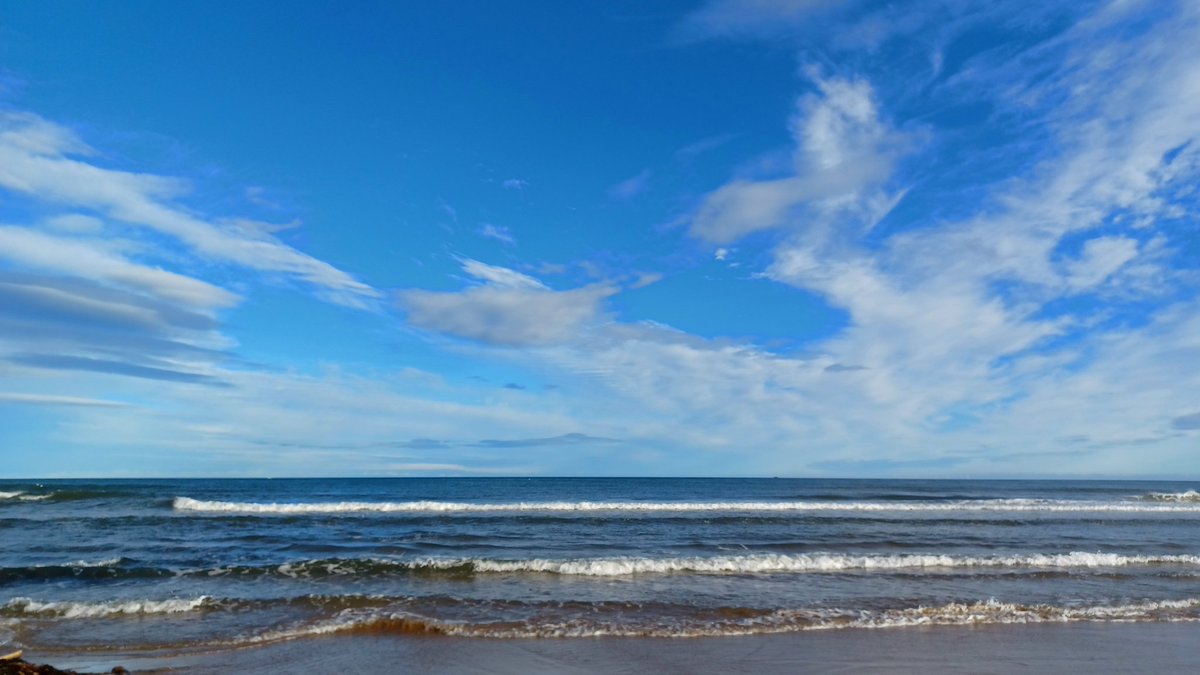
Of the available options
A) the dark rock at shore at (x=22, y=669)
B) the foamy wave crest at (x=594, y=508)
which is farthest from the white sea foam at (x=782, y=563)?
the foamy wave crest at (x=594, y=508)

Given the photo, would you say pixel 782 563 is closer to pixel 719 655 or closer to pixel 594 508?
pixel 719 655

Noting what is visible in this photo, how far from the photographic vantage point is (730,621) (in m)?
10.6

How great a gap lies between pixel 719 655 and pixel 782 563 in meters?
7.92

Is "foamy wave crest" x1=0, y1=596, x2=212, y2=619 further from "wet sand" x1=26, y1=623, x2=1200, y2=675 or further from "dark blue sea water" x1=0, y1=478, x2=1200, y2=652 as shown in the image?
"wet sand" x1=26, y1=623, x2=1200, y2=675

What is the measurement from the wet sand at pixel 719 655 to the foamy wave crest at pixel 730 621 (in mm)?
307

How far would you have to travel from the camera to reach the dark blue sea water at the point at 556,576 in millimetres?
10531

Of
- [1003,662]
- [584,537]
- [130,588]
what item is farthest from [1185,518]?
[130,588]

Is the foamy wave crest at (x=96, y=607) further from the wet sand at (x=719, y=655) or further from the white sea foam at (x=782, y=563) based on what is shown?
the white sea foam at (x=782, y=563)

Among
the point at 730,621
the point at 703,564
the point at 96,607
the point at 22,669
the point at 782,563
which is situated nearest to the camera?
the point at 22,669

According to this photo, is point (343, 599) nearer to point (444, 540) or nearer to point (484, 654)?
point (484, 654)

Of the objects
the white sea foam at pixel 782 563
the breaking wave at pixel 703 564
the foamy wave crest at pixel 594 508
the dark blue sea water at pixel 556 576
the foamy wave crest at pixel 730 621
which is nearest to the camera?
the foamy wave crest at pixel 730 621

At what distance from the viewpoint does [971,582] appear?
13977 mm

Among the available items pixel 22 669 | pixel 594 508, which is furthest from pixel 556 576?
pixel 594 508

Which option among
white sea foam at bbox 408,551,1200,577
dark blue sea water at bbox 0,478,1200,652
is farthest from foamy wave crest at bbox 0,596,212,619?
white sea foam at bbox 408,551,1200,577
